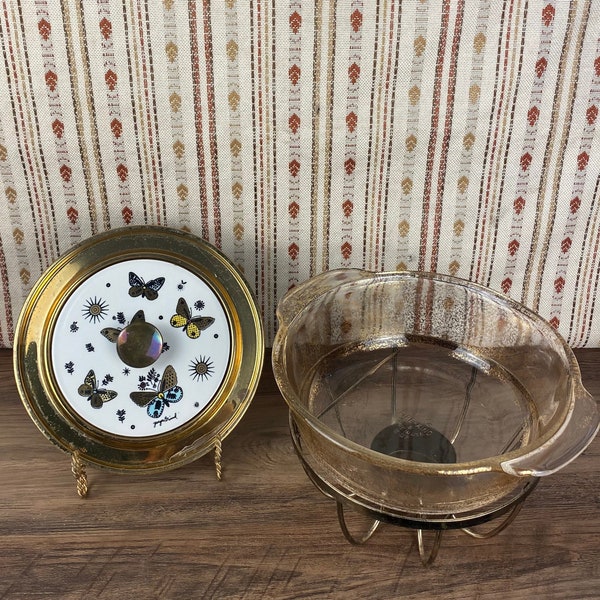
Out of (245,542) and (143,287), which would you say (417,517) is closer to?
(245,542)

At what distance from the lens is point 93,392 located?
0.72 m

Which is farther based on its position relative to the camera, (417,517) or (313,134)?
(313,134)

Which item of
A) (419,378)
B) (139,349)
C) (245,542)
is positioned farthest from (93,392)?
(419,378)

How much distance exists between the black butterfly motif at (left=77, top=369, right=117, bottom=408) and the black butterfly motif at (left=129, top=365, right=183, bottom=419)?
0.08 feet

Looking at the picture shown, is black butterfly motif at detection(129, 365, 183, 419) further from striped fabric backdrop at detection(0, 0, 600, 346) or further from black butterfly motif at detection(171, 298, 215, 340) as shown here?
striped fabric backdrop at detection(0, 0, 600, 346)

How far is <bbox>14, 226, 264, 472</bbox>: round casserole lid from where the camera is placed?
0.72m

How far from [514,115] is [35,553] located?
677mm

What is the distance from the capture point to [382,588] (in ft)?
2.04

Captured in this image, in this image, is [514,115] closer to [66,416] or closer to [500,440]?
[500,440]

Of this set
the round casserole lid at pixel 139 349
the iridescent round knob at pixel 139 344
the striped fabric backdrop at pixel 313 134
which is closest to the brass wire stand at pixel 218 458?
the round casserole lid at pixel 139 349

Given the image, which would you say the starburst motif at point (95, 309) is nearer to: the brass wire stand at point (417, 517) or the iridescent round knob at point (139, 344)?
the iridescent round knob at point (139, 344)

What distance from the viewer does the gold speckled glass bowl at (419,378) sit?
58cm

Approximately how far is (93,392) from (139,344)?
0.07m

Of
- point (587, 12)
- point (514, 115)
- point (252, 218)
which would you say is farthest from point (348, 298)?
point (587, 12)
